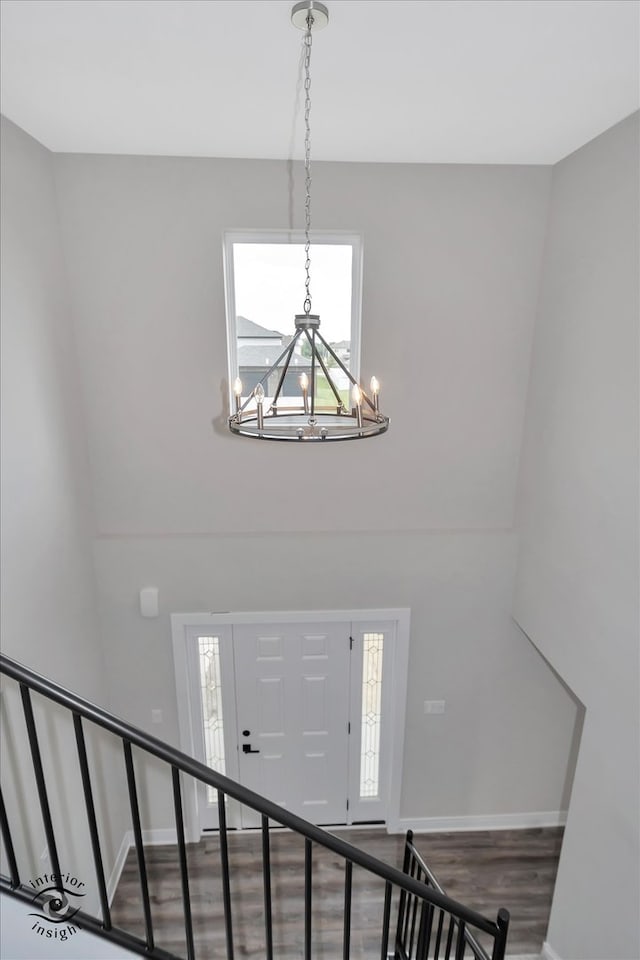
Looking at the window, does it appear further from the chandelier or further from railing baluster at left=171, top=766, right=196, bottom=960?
railing baluster at left=171, top=766, right=196, bottom=960

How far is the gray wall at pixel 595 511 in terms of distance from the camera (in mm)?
2771

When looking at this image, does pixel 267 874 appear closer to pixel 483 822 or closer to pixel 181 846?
pixel 181 846

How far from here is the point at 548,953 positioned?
3518mm

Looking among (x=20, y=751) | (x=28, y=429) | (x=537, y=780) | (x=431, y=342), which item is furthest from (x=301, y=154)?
(x=537, y=780)

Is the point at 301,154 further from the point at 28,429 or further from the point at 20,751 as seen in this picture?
the point at 20,751

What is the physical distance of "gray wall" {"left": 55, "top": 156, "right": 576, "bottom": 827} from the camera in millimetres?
3486

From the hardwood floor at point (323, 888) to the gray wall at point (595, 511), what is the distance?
0.81 m

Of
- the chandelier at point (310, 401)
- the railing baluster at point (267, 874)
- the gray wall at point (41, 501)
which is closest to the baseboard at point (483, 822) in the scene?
the gray wall at point (41, 501)

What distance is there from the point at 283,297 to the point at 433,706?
342 centimetres

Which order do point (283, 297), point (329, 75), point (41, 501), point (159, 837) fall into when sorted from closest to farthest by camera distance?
point (329, 75) → point (41, 501) → point (283, 297) → point (159, 837)

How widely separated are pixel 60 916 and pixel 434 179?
4.07 meters

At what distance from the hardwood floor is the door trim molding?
511mm

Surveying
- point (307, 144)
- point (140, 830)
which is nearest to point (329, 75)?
point (307, 144)

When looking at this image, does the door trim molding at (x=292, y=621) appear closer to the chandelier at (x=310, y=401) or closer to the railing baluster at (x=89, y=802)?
the chandelier at (x=310, y=401)
